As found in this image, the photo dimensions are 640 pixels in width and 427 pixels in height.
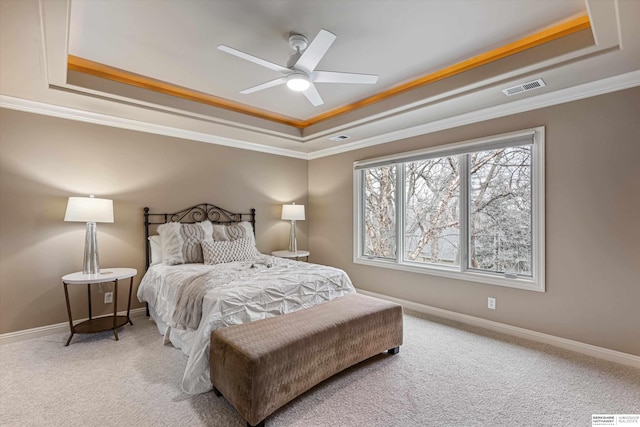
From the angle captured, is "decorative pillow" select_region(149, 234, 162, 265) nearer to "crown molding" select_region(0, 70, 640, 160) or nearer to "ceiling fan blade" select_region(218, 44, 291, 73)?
"crown molding" select_region(0, 70, 640, 160)

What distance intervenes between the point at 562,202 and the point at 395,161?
6.45 feet

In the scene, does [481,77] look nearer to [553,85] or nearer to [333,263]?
[553,85]

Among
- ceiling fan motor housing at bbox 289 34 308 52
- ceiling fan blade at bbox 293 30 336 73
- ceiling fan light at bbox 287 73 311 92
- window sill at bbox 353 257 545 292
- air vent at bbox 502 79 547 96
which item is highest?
ceiling fan motor housing at bbox 289 34 308 52

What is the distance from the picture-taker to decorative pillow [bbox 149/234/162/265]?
3.70 metres

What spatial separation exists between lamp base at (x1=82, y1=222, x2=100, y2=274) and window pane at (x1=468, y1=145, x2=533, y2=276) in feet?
13.9

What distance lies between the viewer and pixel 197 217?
4285 mm

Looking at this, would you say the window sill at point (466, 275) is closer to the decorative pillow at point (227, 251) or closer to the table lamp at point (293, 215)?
the table lamp at point (293, 215)

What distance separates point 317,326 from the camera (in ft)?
7.37

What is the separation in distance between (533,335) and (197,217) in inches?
171

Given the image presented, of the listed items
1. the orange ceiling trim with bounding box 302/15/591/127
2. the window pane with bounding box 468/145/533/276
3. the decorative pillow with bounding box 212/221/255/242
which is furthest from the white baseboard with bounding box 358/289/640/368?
the orange ceiling trim with bounding box 302/15/591/127

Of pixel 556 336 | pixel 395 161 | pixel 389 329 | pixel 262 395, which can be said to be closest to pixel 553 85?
pixel 395 161

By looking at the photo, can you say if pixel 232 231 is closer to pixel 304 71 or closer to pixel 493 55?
pixel 304 71

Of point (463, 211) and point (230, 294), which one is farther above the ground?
point (463, 211)

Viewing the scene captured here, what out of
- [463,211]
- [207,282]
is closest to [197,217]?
[207,282]
